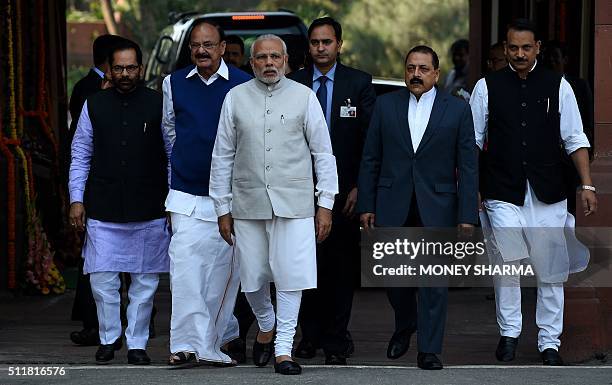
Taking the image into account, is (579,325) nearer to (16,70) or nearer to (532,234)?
(532,234)

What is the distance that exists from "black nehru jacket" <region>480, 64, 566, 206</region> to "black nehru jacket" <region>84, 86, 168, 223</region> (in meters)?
2.03

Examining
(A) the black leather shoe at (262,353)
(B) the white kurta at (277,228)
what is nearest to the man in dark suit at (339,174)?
(A) the black leather shoe at (262,353)

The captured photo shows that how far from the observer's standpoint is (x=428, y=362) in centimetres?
929

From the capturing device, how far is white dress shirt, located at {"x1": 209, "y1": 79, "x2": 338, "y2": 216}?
912 centimetres

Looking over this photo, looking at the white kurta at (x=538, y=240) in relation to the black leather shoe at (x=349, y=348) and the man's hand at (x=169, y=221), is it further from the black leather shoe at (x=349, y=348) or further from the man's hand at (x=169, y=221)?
the man's hand at (x=169, y=221)

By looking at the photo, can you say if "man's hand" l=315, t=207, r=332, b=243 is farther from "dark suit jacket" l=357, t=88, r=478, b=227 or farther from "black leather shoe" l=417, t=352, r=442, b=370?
"black leather shoe" l=417, t=352, r=442, b=370

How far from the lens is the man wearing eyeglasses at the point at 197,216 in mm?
9445

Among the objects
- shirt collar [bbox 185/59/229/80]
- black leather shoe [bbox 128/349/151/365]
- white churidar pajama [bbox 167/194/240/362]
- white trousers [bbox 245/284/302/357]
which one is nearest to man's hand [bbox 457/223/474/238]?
white trousers [bbox 245/284/302/357]

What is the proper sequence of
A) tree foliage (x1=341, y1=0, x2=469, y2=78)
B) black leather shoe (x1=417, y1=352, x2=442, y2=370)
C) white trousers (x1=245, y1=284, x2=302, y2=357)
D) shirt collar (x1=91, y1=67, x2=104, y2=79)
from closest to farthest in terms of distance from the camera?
white trousers (x1=245, y1=284, x2=302, y2=357), black leather shoe (x1=417, y1=352, x2=442, y2=370), shirt collar (x1=91, y1=67, x2=104, y2=79), tree foliage (x1=341, y1=0, x2=469, y2=78)

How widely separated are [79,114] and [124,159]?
1184 mm

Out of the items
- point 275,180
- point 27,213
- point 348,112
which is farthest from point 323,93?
point 27,213

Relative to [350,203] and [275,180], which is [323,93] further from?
[275,180]

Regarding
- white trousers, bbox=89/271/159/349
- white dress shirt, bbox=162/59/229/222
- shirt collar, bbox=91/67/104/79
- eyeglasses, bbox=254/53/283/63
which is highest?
eyeglasses, bbox=254/53/283/63

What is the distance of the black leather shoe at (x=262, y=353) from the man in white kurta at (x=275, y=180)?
309 millimetres
